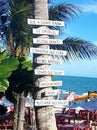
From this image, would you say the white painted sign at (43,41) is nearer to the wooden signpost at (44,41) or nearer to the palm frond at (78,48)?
the wooden signpost at (44,41)

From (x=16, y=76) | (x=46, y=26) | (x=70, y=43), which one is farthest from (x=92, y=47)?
(x=46, y=26)

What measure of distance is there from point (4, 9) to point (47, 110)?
557 centimetres

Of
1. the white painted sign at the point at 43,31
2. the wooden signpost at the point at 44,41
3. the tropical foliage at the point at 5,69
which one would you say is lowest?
the tropical foliage at the point at 5,69

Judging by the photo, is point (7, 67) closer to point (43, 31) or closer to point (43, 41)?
point (43, 41)

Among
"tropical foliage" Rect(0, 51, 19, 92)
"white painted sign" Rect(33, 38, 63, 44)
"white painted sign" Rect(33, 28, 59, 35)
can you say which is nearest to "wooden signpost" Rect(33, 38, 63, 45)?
"white painted sign" Rect(33, 38, 63, 44)

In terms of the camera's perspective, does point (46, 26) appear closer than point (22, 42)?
Yes

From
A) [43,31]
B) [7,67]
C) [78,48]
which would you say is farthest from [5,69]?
[78,48]

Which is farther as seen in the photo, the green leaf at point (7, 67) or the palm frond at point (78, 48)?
the palm frond at point (78, 48)

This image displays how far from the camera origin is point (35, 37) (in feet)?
21.7

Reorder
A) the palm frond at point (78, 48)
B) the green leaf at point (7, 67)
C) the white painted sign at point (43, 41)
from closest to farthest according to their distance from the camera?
the green leaf at point (7, 67) < the white painted sign at point (43, 41) < the palm frond at point (78, 48)

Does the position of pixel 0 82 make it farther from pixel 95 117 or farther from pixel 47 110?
pixel 95 117

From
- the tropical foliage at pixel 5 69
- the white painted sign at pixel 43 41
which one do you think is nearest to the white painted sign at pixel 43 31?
the white painted sign at pixel 43 41

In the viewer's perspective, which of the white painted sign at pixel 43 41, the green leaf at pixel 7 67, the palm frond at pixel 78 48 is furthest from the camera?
the palm frond at pixel 78 48

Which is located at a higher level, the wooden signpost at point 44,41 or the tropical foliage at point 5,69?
the wooden signpost at point 44,41
